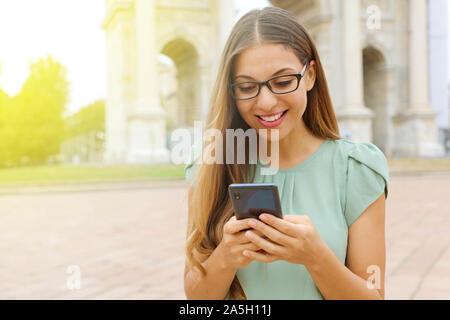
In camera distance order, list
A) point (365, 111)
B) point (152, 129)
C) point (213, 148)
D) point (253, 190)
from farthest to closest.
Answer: point (365, 111), point (152, 129), point (213, 148), point (253, 190)

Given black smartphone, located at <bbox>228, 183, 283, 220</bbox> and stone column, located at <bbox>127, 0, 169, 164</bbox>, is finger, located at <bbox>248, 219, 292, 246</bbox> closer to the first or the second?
black smartphone, located at <bbox>228, 183, 283, 220</bbox>

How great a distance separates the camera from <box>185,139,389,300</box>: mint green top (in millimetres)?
1558

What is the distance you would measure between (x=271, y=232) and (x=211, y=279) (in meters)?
0.37

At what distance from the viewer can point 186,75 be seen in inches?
1241

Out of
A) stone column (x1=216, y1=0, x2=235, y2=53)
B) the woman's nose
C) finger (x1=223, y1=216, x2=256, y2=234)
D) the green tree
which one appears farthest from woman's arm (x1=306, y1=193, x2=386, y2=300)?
the green tree

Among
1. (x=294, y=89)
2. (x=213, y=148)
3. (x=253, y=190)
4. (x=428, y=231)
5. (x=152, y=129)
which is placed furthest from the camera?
(x=152, y=129)

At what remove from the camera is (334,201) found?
1579mm

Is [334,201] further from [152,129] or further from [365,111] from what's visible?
[365,111]

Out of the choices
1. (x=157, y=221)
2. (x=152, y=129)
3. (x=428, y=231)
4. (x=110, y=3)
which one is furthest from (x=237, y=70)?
(x=110, y=3)

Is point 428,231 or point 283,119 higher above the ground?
point 283,119

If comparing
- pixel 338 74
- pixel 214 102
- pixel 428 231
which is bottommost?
pixel 428 231

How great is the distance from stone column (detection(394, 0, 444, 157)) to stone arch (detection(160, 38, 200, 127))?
13.1 m

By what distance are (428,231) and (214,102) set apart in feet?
18.6

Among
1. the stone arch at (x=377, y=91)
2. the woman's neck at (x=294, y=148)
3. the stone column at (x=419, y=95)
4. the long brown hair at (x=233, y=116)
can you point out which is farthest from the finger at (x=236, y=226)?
the stone arch at (x=377, y=91)
